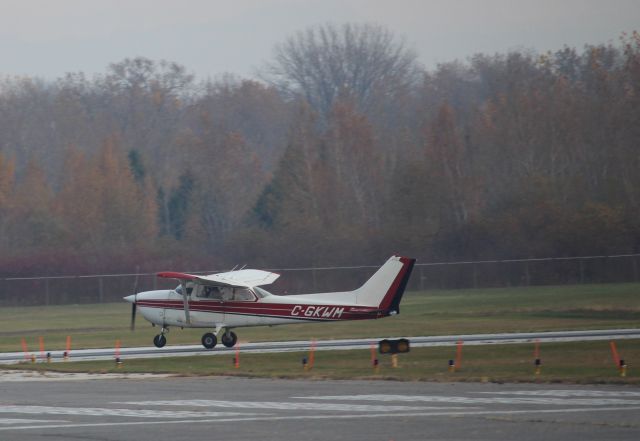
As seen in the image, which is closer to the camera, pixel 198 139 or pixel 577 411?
pixel 577 411

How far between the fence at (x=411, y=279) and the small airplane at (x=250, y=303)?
29.0 m

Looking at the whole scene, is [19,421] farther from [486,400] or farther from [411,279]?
[411,279]

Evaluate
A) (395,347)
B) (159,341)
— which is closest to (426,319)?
(159,341)

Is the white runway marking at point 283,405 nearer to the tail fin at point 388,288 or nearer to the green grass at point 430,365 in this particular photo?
the green grass at point 430,365

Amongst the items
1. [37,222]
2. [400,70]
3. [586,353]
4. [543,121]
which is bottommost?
[586,353]

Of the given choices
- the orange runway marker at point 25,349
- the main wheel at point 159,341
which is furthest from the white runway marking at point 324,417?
the main wheel at point 159,341

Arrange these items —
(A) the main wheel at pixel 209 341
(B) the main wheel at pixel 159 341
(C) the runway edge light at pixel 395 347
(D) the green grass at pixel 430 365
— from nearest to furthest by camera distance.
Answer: (D) the green grass at pixel 430 365, (C) the runway edge light at pixel 395 347, (A) the main wheel at pixel 209 341, (B) the main wheel at pixel 159 341

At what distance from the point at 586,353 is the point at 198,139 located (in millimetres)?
75845

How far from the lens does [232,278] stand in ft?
118

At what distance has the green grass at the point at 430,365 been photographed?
24.5 meters

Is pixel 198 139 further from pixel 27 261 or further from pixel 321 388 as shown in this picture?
pixel 321 388

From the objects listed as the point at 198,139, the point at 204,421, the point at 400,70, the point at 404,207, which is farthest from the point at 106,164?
the point at 204,421

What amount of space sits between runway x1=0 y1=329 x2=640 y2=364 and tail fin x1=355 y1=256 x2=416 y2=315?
1.39 m

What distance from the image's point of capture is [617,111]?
77.9m
